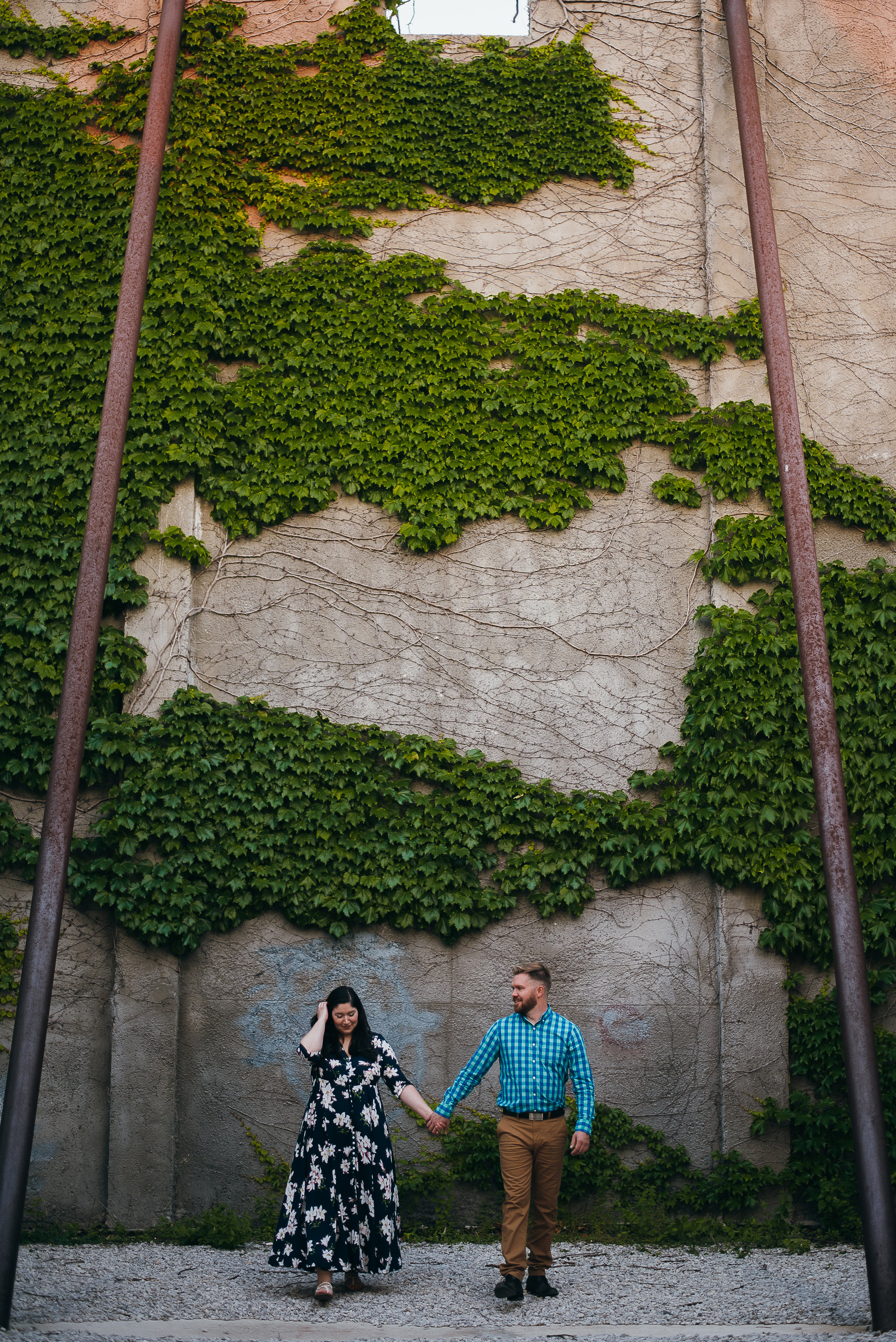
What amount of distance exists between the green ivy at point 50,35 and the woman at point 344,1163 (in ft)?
24.8

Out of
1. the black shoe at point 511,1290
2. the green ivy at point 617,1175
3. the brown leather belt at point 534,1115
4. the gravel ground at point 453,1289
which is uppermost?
the brown leather belt at point 534,1115

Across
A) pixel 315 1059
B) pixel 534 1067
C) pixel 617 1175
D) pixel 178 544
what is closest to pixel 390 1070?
pixel 315 1059

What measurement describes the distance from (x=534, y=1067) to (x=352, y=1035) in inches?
37.7

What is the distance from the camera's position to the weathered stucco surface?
6770 millimetres

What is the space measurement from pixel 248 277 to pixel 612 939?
5.60 meters

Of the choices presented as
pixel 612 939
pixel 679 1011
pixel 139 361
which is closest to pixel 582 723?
pixel 612 939

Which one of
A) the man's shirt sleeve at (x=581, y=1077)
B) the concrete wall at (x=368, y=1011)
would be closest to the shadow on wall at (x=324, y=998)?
the concrete wall at (x=368, y=1011)

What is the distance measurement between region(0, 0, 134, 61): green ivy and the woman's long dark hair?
751cm

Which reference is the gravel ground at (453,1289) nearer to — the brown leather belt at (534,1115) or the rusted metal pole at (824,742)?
the rusted metal pole at (824,742)

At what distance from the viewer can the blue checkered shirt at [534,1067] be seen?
5.16 metres

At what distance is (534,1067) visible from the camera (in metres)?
5.20

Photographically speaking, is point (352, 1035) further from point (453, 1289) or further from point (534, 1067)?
point (453, 1289)

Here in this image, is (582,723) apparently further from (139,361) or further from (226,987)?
(139,361)

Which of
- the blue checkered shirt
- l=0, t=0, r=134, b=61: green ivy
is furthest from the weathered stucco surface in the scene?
the blue checkered shirt
